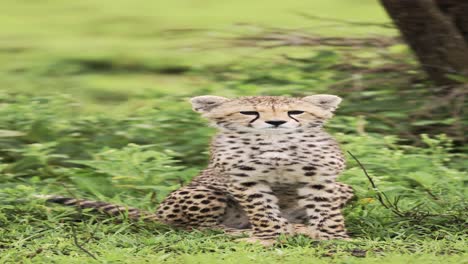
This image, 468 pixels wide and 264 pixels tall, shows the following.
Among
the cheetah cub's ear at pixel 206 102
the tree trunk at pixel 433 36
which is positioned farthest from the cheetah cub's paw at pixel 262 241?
the tree trunk at pixel 433 36

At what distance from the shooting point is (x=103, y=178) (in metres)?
5.81

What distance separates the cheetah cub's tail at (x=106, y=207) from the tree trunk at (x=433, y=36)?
2139 mm

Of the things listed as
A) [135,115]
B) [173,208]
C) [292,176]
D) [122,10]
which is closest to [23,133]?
[135,115]

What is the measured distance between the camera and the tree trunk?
652 centimetres

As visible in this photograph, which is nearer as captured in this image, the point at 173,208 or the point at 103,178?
the point at 173,208

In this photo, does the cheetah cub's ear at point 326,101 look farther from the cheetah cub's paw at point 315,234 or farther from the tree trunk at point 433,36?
the tree trunk at point 433,36

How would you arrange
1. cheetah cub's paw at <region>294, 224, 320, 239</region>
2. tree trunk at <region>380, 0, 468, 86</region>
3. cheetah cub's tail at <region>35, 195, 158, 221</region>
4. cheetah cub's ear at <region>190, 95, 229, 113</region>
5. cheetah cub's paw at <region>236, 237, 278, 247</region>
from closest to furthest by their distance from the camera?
cheetah cub's paw at <region>236, 237, 278, 247</region>
cheetah cub's paw at <region>294, 224, 320, 239</region>
cheetah cub's ear at <region>190, 95, 229, 113</region>
cheetah cub's tail at <region>35, 195, 158, 221</region>
tree trunk at <region>380, 0, 468, 86</region>

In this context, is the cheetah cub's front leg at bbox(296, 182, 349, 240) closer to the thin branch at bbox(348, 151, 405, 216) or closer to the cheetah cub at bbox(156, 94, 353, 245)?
the cheetah cub at bbox(156, 94, 353, 245)

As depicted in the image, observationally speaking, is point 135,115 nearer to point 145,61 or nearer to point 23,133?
point 23,133

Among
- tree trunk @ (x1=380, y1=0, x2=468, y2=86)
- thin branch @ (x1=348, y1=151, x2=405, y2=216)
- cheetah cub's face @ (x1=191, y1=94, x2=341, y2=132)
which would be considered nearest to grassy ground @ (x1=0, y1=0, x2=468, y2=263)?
thin branch @ (x1=348, y1=151, x2=405, y2=216)

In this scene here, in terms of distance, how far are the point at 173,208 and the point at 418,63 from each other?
2.33 meters

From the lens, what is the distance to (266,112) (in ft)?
15.5

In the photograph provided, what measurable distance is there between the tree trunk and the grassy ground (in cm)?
20

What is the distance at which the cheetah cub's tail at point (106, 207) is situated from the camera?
199 inches
